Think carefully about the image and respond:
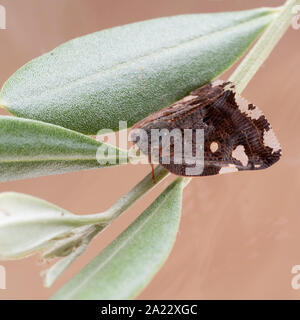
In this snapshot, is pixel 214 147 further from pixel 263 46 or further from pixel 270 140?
pixel 263 46

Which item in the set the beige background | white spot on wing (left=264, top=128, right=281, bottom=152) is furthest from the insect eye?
the beige background

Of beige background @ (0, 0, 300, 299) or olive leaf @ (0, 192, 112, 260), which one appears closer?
olive leaf @ (0, 192, 112, 260)

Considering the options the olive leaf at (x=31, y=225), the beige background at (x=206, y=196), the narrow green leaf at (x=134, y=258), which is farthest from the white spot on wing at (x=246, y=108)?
the beige background at (x=206, y=196)

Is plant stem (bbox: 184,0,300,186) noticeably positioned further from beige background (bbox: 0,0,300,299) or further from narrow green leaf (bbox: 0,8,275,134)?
beige background (bbox: 0,0,300,299)

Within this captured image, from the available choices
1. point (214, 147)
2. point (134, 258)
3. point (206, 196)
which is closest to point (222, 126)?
point (214, 147)
